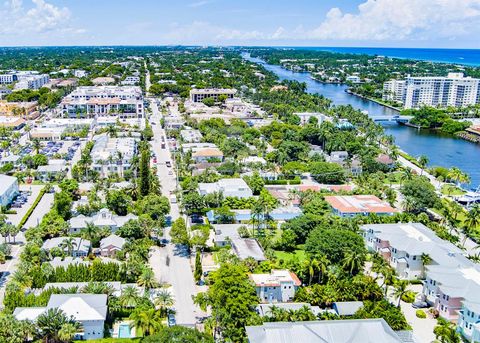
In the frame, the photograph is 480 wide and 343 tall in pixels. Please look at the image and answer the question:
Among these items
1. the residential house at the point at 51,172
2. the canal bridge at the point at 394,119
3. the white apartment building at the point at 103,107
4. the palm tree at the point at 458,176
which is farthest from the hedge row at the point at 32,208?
the canal bridge at the point at 394,119

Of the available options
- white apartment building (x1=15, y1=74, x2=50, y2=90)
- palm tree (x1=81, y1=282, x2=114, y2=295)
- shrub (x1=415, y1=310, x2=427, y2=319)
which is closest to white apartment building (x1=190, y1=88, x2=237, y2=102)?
white apartment building (x1=15, y1=74, x2=50, y2=90)

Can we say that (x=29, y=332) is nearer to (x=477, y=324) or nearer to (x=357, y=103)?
(x=477, y=324)

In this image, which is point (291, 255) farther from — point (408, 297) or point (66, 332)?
point (66, 332)

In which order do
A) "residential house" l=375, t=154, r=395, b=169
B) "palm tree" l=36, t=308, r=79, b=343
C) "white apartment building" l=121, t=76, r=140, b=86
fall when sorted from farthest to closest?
"white apartment building" l=121, t=76, r=140, b=86 → "residential house" l=375, t=154, r=395, b=169 → "palm tree" l=36, t=308, r=79, b=343

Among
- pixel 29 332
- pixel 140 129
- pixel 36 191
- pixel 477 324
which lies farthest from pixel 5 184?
pixel 477 324

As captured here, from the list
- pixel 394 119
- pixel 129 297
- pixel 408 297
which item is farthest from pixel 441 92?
pixel 129 297

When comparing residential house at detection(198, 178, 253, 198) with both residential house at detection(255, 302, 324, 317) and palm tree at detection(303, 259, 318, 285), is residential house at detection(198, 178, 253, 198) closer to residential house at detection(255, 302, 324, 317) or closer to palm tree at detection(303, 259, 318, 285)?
palm tree at detection(303, 259, 318, 285)

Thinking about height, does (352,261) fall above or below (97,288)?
above
